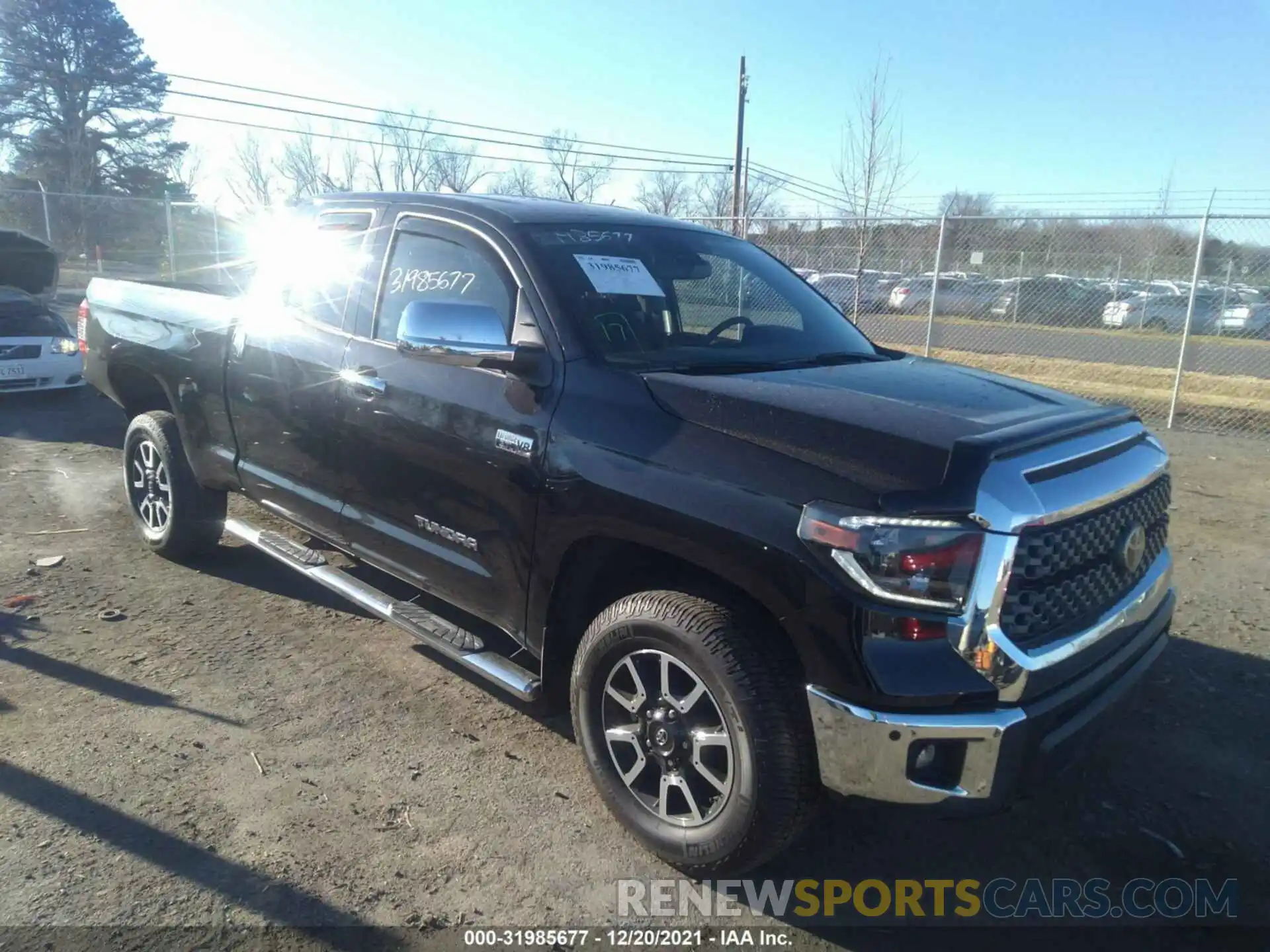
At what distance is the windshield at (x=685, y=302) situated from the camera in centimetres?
323

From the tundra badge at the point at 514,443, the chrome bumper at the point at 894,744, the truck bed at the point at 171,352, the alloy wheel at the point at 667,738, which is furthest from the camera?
the truck bed at the point at 171,352

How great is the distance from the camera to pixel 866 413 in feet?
8.64

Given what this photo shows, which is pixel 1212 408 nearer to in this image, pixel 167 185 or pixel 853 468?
pixel 853 468

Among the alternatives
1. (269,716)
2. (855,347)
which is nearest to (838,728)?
(855,347)

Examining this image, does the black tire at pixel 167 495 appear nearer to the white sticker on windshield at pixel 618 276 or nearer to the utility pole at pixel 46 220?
the white sticker on windshield at pixel 618 276

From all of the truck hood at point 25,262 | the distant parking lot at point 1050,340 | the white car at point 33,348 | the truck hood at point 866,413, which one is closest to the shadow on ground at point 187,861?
the truck hood at point 866,413

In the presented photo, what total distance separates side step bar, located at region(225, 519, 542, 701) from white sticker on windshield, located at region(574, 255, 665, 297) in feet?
4.53

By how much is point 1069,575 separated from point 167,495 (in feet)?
15.4

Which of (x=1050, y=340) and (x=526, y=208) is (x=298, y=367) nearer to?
(x=526, y=208)

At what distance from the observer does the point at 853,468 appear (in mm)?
2391

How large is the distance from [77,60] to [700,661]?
52.2m

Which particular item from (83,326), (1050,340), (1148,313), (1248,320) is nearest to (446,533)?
(83,326)

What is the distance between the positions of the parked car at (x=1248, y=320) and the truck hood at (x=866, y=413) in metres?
12.7

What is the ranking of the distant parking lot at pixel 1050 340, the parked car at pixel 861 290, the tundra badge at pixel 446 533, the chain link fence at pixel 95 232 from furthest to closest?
the chain link fence at pixel 95 232 → the distant parking lot at pixel 1050 340 → the parked car at pixel 861 290 → the tundra badge at pixel 446 533
